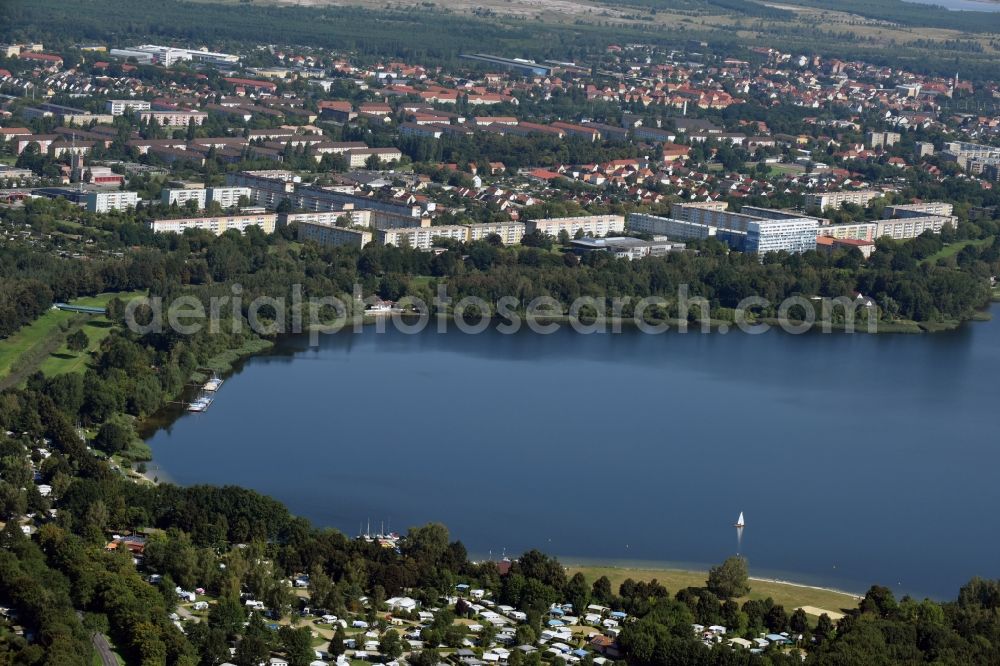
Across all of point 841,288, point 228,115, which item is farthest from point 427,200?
point 228,115

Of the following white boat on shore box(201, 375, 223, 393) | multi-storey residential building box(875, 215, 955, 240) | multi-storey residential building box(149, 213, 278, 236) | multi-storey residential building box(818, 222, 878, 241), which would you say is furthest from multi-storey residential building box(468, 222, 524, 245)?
white boat on shore box(201, 375, 223, 393)

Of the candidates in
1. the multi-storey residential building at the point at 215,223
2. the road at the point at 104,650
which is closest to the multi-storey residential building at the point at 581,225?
the multi-storey residential building at the point at 215,223

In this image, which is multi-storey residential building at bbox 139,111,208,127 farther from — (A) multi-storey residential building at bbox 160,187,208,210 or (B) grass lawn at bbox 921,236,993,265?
(B) grass lawn at bbox 921,236,993,265

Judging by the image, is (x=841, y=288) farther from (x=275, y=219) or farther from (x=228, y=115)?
(x=228, y=115)

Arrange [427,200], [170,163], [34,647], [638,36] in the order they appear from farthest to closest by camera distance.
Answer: [638,36], [170,163], [427,200], [34,647]

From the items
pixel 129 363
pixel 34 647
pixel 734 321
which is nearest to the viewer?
pixel 34 647

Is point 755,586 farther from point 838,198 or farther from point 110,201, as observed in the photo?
point 838,198

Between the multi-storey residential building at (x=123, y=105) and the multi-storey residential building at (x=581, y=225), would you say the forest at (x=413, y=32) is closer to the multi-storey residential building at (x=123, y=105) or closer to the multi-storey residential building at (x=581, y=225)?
the multi-storey residential building at (x=123, y=105)
